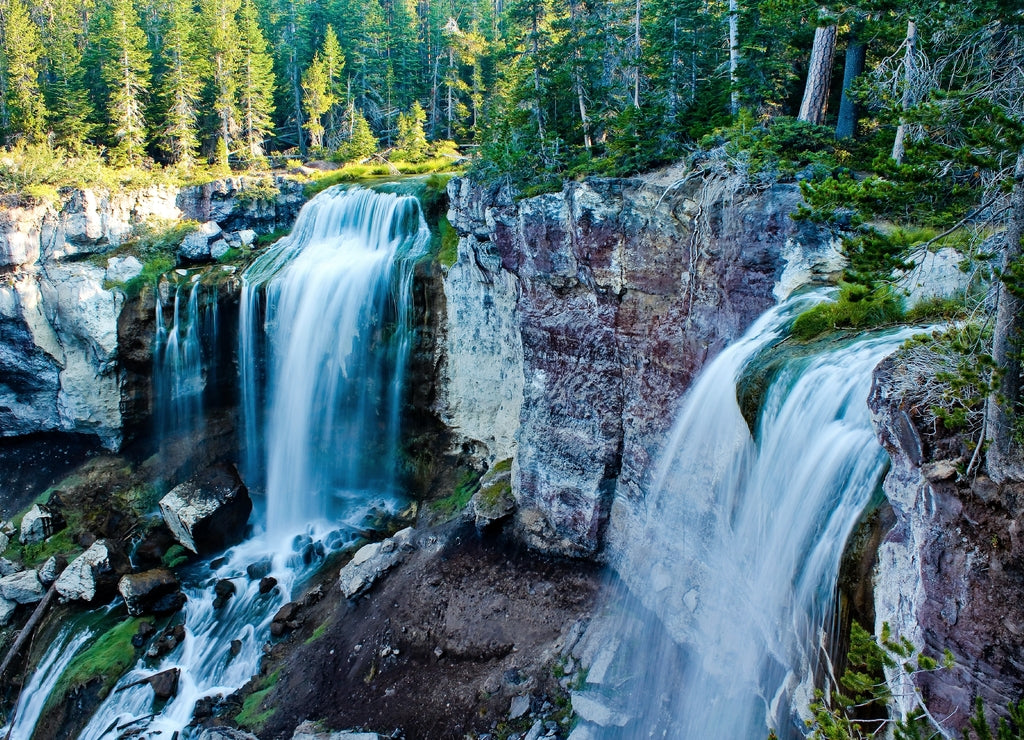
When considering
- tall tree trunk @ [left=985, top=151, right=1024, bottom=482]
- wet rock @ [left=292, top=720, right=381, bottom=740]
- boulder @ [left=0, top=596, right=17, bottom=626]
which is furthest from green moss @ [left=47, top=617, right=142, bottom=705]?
tall tree trunk @ [left=985, top=151, right=1024, bottom=482]

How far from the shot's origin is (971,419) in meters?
5.36

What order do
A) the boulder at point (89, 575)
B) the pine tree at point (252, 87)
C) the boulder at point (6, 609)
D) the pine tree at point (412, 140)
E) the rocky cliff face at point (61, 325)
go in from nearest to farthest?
the boulder at point (6, 609) < the boulder at point (89, 575) < the rocky cliff face at point (61, 325) < the pine tree at point (252, 87) < the pine tree at point (412, 140)

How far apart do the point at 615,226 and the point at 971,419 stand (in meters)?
9.74

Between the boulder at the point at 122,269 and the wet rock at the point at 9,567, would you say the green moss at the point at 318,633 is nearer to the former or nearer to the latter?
the wet rock at the point at 9,567

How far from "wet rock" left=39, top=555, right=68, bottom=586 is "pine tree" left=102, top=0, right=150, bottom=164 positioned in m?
20.2

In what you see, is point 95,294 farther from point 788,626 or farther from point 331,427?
point 788,626

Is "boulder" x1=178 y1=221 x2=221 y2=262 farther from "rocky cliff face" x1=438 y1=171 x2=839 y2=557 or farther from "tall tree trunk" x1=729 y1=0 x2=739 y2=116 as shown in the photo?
"tall tree trunk" x1=729 y1=0 x2=739 y2=116

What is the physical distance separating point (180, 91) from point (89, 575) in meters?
25.6

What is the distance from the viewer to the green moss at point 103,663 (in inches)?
591

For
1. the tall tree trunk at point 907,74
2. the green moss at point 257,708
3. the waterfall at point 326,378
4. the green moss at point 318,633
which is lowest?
the green moss at point 257,708

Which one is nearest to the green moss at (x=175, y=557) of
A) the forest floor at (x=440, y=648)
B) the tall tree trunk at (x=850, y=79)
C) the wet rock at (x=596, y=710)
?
the forest floor at (x=440, y=648)

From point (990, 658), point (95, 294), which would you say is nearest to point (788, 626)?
point (990, 658)

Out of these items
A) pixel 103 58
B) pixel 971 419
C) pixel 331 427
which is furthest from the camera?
pixel 103 58

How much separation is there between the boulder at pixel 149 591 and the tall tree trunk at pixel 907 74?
63.8 ft
